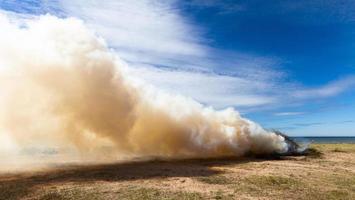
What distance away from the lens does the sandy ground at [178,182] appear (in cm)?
1980

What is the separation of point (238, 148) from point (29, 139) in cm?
→ 2114

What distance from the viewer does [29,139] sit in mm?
35812

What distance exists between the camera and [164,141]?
1517 inches

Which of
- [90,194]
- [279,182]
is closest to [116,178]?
[90,194]

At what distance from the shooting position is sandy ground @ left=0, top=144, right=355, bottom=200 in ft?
65.0

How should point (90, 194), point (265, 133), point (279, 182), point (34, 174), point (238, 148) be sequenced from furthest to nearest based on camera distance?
point (265, 133) < point (238, 148) < point (34, 174) < point (279, 182) < point (90, 194)

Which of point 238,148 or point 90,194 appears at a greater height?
point 238,148

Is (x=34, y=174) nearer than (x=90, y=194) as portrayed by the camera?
No

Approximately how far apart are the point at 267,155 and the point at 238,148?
413cm

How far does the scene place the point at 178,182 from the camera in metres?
23.2

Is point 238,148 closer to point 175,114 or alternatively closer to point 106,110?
point 175,114

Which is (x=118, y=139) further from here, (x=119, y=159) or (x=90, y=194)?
(x=90, y=194)

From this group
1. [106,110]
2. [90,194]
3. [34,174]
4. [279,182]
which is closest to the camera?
[90,194]

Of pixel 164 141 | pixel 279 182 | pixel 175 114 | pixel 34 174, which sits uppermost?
pixel 175 114
